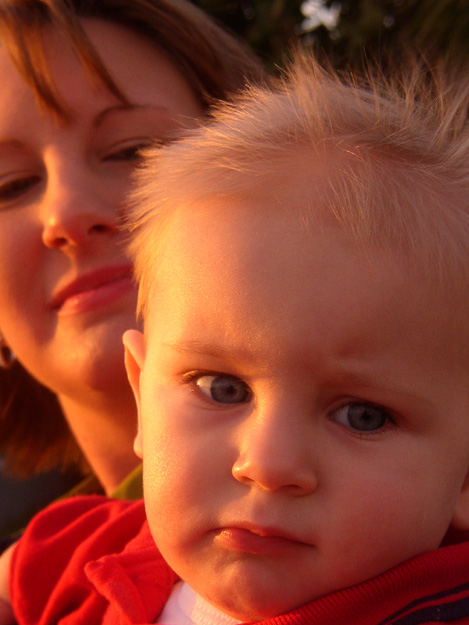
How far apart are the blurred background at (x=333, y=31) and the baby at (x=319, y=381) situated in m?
1.53

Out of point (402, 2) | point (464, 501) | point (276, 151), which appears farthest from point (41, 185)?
point (402, 2)

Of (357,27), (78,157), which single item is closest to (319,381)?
(78,157)

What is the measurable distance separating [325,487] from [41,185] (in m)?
1.34

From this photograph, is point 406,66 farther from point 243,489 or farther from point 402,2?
point 243,489

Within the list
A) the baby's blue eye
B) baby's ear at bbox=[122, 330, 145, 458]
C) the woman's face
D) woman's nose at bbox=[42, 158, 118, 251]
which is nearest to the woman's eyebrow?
the woman's face

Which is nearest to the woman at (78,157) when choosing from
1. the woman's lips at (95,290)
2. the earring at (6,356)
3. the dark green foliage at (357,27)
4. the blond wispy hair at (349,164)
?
the woman's lips at (95,290)

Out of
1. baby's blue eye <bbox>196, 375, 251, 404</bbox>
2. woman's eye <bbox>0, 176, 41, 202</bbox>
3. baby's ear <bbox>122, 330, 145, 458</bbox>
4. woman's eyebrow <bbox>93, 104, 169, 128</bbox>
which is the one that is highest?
woman's eyebrow <bbox>93, 104, 169, 128</bbox>

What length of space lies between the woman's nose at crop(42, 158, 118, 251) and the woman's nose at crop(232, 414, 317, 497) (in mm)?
992

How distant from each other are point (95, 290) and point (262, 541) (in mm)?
1058

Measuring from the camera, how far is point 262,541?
1155mm

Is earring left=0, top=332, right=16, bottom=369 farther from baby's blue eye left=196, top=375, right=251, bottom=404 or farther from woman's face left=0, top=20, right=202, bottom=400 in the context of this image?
baby's blue eye left=196, top=375, right=251, bottom=404

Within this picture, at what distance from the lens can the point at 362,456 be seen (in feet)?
3.85

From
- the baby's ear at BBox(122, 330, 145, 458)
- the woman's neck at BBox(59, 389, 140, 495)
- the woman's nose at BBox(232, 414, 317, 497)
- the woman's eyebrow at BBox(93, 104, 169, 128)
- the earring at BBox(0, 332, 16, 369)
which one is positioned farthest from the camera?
the earring at BBox(0, 332, 16, 369)

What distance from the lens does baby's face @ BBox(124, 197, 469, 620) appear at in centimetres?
115
